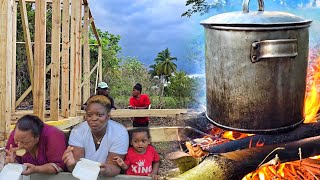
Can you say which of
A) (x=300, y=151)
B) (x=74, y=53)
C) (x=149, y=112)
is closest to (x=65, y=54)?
(x=74, y=53)

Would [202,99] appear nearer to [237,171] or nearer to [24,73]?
[237,171]

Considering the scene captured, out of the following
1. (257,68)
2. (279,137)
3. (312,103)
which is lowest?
(279,137)

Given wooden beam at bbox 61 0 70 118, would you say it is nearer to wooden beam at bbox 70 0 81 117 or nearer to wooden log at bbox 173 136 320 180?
wooden beam at bbox 70 0 81 117

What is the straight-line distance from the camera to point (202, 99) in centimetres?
307

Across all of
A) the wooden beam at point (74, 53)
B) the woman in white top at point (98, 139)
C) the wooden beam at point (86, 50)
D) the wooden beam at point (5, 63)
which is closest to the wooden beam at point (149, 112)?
the woman in white top at point (98, 139)

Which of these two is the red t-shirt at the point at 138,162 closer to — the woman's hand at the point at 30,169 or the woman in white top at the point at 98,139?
the woman in white top at the point at 98,139

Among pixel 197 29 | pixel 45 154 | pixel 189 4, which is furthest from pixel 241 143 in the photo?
pixel 45 154

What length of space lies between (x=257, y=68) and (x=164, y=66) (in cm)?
121

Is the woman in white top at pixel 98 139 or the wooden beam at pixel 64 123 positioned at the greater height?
the woman in white top at pixel 98 139

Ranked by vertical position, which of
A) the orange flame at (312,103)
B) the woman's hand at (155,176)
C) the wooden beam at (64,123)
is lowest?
the woman's hand at (155,176)

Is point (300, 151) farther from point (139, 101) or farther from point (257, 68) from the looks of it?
point (139, 101)

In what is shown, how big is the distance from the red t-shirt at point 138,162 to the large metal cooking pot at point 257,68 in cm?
61

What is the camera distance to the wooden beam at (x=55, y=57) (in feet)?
15.8

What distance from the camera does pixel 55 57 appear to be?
16.2ft
